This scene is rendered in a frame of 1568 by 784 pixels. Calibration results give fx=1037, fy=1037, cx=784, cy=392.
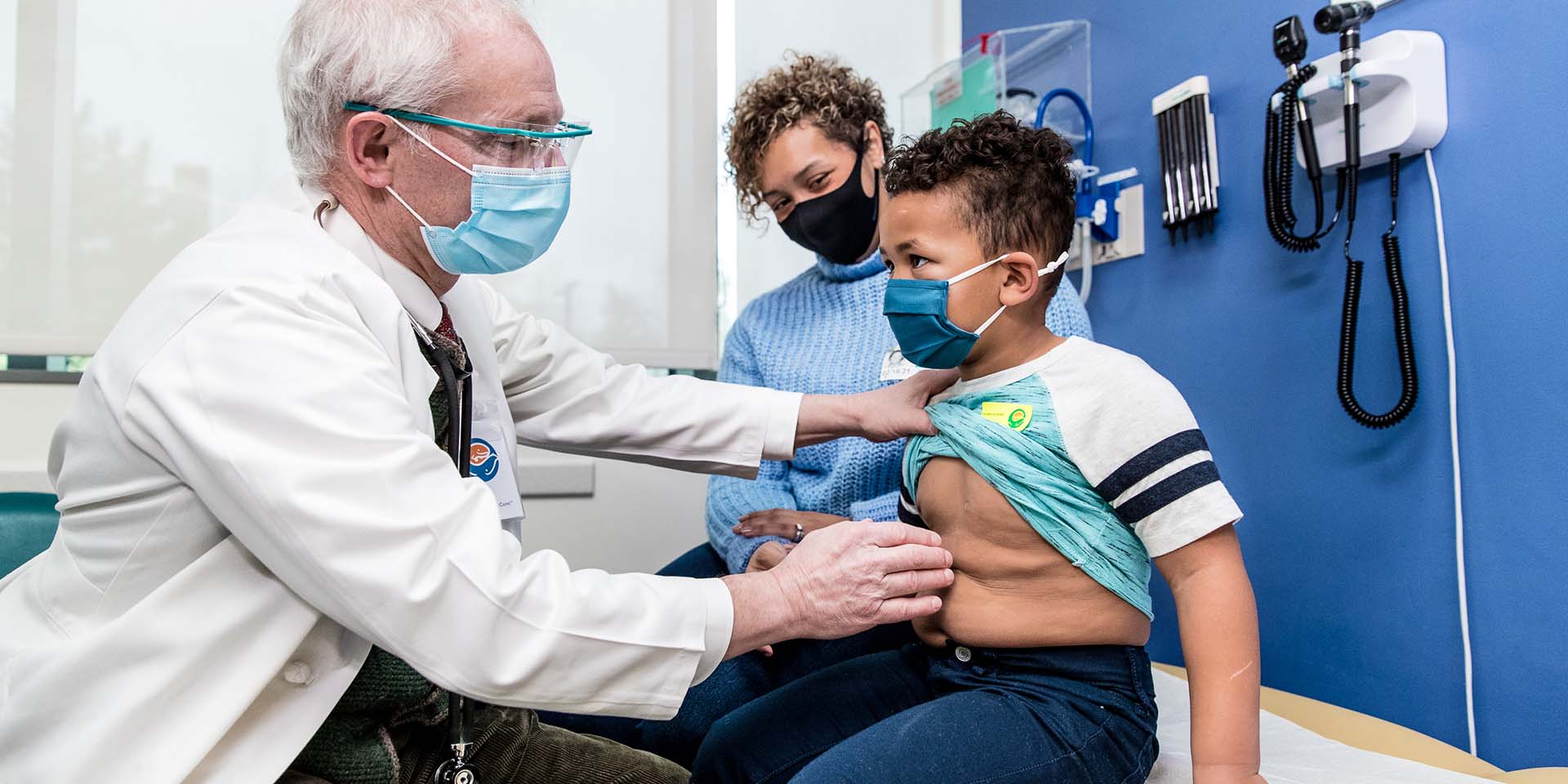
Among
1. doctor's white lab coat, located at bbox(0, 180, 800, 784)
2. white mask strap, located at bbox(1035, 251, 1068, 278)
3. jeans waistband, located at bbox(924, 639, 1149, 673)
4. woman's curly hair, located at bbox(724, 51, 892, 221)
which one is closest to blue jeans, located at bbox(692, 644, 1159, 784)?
jeans waistband, located at bbox(924, 639, 1149, 673)

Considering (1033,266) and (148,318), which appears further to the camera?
(1033,266)

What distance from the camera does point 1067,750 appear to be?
1.07 metres

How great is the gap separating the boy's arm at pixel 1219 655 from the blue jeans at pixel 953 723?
89 mm

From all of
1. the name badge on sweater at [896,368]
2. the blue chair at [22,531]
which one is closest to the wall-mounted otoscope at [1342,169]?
the name badge on sweater at [896,368]

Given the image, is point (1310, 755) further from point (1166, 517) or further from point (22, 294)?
point (22, 294)

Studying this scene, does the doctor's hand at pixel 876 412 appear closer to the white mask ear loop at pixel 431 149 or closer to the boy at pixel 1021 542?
the boy at pixel 1021 542

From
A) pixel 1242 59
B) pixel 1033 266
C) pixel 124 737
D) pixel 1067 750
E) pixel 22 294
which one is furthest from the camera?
pixel 22 294

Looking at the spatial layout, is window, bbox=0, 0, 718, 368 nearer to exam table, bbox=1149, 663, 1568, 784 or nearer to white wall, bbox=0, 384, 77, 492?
white wall, bbox=0, 384, 77, 492

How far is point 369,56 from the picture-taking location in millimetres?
1125

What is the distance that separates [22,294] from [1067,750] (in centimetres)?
223

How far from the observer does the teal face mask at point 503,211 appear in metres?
1.17

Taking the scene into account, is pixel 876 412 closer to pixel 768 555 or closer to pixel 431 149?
pixel 768 555

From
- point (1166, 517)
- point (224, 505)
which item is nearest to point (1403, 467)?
point (1166, 517)

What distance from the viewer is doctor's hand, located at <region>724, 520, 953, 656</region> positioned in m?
1.05
